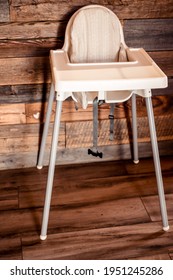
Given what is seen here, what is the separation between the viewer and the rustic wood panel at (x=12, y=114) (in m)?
1.79

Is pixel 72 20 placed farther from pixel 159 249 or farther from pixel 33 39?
pixel 159 249

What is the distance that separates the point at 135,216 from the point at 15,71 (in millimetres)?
751

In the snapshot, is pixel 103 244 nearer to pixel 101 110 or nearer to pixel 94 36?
pixel 101 110

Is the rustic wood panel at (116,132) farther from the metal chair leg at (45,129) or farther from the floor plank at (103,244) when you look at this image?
the floor plank at (103,244)

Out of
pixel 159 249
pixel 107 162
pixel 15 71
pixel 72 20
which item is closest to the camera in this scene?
pixel 159 249

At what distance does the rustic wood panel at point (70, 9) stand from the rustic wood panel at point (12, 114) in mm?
364

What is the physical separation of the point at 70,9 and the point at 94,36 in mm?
148

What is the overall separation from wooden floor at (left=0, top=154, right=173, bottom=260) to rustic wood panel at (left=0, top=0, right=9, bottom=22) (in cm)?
67

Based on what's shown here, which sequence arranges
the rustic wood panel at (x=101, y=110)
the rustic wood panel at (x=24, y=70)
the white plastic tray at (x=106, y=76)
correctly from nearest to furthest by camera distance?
the white plastic tray at (x=106, y=76) → the rustic wood panel at (x=24, y=70) → the rustic wood panel at (x=101, y=110)

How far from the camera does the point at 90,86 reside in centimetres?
131

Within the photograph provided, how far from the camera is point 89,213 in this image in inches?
65.2

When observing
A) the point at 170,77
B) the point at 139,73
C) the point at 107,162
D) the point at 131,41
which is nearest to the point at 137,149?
the point at 107,162

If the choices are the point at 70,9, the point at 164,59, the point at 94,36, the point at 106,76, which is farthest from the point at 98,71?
the point at 164,59

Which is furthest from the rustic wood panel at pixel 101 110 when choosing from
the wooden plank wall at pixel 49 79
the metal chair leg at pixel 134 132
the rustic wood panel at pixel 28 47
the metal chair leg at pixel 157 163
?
the metal chair leg at pixel 157 163
